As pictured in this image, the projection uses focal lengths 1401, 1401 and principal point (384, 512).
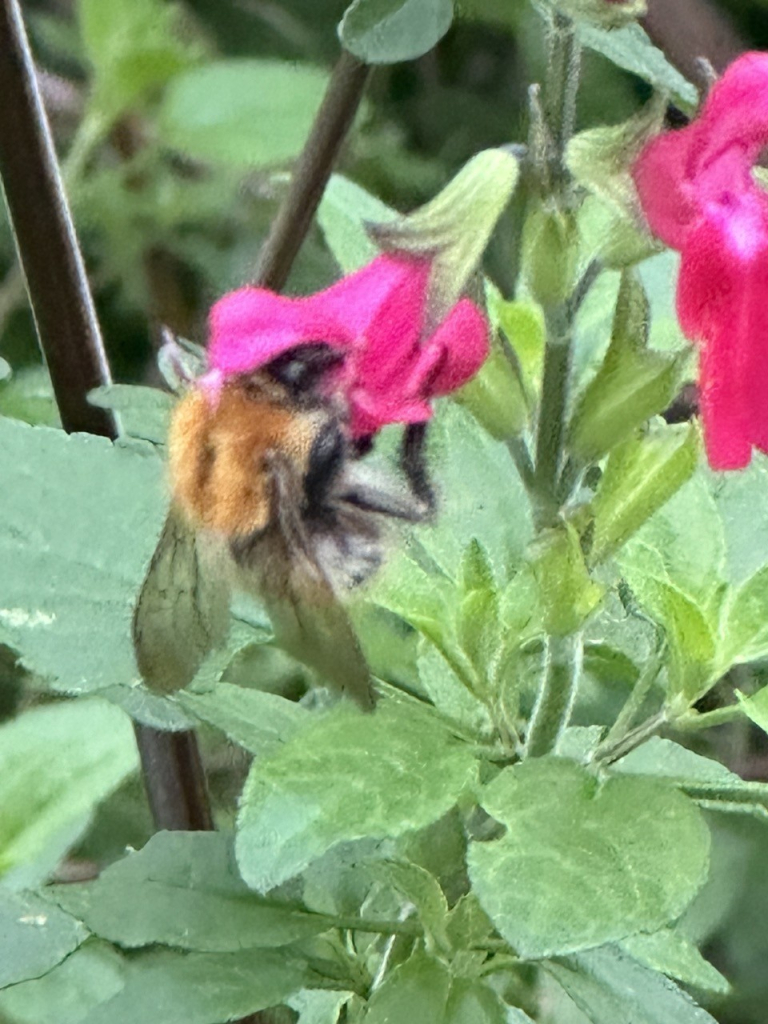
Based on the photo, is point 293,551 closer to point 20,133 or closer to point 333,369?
point 333,369

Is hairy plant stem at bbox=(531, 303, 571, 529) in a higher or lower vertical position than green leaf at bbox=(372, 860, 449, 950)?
higher

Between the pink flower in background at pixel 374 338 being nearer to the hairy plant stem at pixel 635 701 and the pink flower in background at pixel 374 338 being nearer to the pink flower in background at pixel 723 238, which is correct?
the pink flower in background at pixel 723 238

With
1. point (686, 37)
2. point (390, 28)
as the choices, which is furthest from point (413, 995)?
point (686, 37)

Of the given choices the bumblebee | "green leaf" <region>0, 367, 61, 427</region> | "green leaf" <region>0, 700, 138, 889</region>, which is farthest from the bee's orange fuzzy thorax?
"green leaf" <region>0, 367, 61, 427</region>

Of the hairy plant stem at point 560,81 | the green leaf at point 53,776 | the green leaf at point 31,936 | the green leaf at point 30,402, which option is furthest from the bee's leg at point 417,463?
the green leaf at point 30,402

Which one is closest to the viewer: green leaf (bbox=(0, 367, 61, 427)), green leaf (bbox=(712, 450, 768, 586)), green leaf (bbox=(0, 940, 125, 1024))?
green leaf (bbox=(712, 450, 768, 586))

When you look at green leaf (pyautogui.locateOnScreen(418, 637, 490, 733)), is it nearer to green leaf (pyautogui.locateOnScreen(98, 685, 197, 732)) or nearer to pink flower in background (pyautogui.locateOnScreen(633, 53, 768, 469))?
green leaf (pyautogui.locateOnScreen(98, 685, 197, 732))

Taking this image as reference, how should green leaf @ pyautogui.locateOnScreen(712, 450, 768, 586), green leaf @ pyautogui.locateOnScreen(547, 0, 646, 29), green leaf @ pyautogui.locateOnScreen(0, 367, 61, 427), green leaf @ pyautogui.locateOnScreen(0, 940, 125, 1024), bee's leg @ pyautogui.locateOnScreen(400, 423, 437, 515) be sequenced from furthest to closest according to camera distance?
green leaf @ pyautogui.locateOnScreen(0, 367, 61, 427) → green leaf @ pyautogui.locateOnScreen(0, 940, 125, 1024) → green leaf @ pyautogui.locateOnScreen(712, 450, 768, 586) → bee's leg @ pyautogui.locateOnScreen(400, 423, 437, 515) → green leaf @ pyautogui.locateOnScreen(547, 0, 646, 29)
